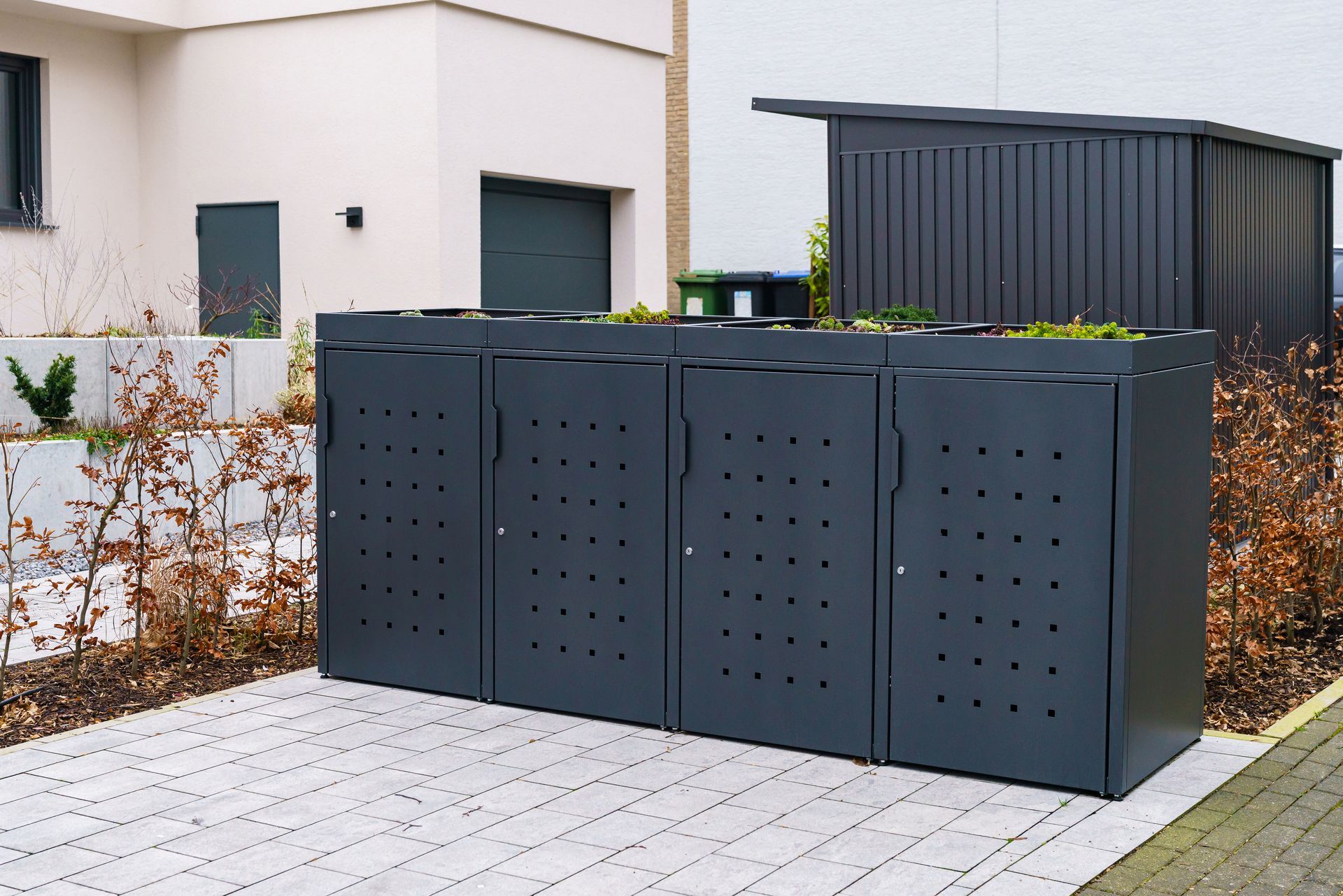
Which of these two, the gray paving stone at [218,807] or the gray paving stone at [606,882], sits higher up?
the gray paving stone at [218,807]

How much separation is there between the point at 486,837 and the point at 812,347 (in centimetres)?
220

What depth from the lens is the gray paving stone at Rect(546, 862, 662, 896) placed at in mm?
4312

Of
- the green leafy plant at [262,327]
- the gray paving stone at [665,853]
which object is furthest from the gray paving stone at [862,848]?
the green leafy plant at [262,327]

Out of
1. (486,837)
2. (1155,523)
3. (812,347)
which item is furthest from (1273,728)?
(486,837)

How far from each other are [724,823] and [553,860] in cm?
66

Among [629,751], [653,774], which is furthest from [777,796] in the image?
[629,751]

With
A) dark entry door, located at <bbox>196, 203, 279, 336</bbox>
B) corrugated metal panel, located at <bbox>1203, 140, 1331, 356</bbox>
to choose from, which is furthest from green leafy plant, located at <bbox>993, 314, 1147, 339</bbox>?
dark entry door, located at <bbox>196, 203, 279, 336</bbox>

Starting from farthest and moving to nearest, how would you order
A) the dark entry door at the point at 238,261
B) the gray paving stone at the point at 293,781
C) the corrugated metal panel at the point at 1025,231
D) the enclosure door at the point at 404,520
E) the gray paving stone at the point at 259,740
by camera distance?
1. the dark entry door at the point at 238,261
2. the corrugated metal panel at the point at 1025,231
3. the enclosure door at the point at 404,520
4. the gray paving stone at the point at 259,740
5. the gray paving stone at the point at 293,781

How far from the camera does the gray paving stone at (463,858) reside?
4.48 meters

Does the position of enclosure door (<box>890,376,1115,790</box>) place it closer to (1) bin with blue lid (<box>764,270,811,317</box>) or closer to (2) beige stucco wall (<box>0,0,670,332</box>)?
(2) beige stucco wall (<box>0,0,670,332</box>)

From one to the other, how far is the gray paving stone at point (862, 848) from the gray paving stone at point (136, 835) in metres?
2.11

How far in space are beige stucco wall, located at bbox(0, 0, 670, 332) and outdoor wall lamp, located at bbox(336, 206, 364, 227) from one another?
0.22ft

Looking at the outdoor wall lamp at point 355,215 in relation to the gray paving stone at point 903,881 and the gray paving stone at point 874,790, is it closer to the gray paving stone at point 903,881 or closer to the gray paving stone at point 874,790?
the gray paving stone at point 874,790

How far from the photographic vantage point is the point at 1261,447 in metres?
7.02
